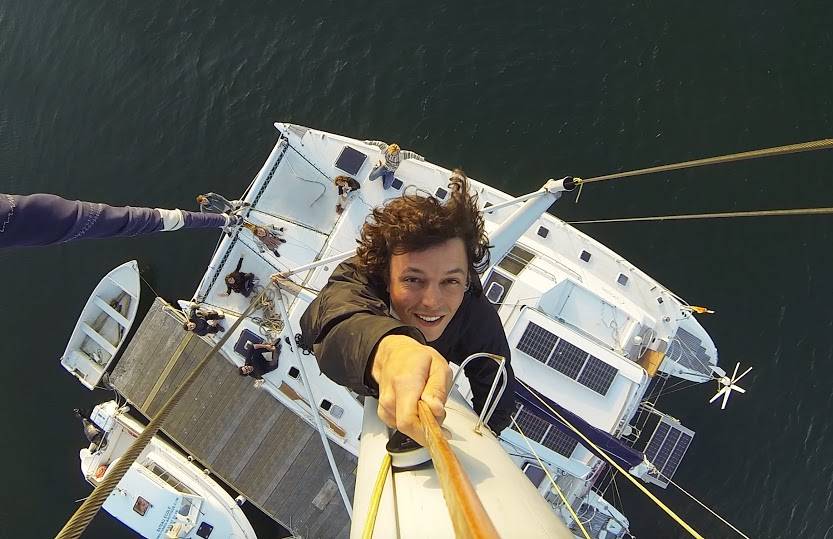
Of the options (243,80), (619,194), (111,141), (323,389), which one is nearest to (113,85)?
(111,141)

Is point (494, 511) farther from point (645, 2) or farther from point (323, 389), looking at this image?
point (645, 2)

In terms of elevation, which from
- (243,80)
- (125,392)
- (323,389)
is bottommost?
(125,392)

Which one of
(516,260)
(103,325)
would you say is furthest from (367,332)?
(103,325)

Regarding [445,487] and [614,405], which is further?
[614,405]

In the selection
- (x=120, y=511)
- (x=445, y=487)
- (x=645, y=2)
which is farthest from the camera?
(x=645, y=2)

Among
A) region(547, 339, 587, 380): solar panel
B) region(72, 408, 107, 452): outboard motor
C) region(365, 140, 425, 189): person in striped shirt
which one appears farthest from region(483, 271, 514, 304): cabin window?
region(72, 408, 107, 452): outboard motor

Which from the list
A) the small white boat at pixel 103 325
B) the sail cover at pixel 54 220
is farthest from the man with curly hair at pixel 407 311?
the small white boat at pixel 103 325

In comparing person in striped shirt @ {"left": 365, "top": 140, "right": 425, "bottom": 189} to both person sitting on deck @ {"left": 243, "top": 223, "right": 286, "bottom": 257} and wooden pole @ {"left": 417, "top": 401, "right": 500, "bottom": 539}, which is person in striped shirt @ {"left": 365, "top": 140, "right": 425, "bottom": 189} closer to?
person sitting on deck @ {"left": 243, "top": 223, "right": 286, "bottom": 257}
